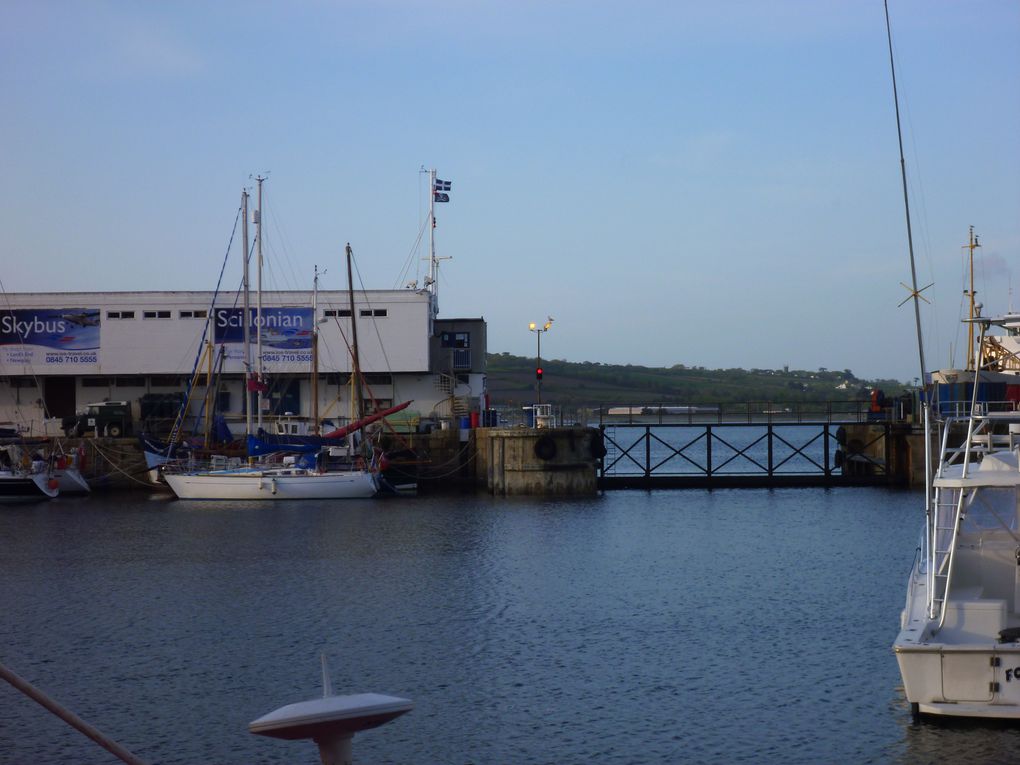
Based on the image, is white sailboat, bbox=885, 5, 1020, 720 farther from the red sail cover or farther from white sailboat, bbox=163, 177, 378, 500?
the red sail cover

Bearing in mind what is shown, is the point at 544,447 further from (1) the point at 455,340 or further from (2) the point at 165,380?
(2) the point at 165,380

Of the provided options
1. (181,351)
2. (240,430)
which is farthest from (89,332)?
(240,430)

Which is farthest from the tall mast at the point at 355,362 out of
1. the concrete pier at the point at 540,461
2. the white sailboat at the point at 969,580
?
the white sailboat at the point at 969,580

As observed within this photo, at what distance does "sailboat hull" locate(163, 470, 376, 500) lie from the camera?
53000mm

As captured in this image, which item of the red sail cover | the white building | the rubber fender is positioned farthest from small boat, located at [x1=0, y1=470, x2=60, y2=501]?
the rubber fender

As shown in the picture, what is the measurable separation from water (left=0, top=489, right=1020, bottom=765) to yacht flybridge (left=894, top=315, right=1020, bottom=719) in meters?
0.83

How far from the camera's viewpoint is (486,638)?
23.7 metres

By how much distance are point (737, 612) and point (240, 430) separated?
39115mm

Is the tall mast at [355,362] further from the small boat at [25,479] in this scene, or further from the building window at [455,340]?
the small boat at [25,479]

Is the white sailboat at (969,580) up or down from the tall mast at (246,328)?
down

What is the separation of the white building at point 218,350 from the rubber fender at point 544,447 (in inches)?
374

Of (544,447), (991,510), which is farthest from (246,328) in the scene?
(991,510)

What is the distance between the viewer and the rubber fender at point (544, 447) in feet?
170

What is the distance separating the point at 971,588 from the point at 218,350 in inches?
1927
